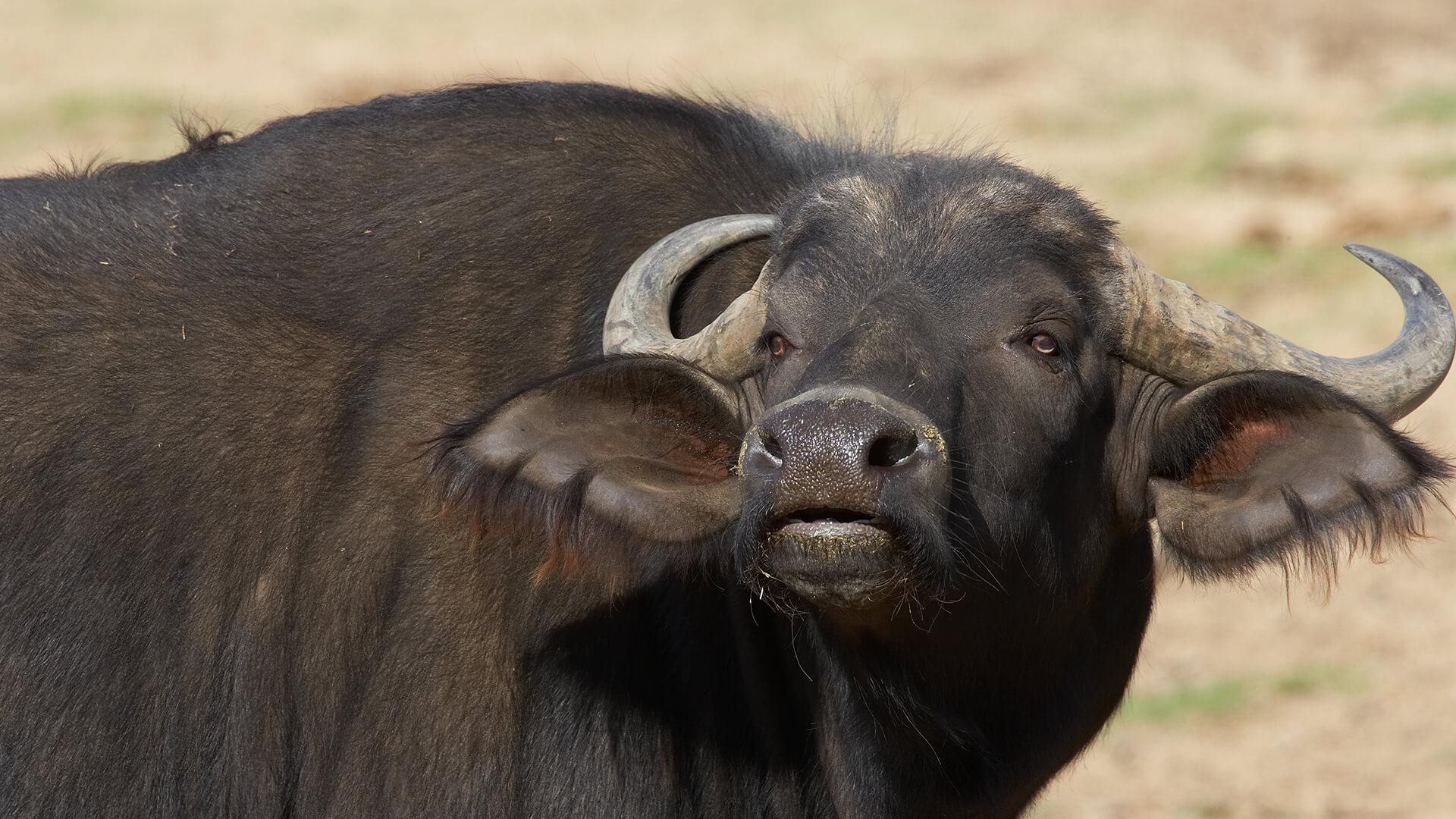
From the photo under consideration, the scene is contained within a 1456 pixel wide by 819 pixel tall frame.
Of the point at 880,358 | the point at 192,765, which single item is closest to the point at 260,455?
the point at 192,765

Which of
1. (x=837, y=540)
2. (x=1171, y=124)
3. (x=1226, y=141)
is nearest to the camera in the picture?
(x=837, y=540)

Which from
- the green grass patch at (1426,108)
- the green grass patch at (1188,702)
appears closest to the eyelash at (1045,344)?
the green grass patch at (1188,702)

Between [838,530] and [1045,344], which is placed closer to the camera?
[838,530]

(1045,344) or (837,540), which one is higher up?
(1045,344)

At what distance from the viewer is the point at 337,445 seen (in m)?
4.23

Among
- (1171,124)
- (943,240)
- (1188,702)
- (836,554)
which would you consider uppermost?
(943,240)

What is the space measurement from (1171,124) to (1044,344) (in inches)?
666

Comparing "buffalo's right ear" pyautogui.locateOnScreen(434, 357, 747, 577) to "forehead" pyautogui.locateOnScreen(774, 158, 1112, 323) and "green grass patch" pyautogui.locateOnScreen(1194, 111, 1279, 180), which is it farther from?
"green grass patch" pyautogui.locateOnScreen(1194, 111, 1279, 180)

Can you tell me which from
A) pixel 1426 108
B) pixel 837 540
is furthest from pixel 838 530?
pixel 1426 108

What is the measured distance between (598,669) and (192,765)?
115cm

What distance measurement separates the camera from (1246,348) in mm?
4164

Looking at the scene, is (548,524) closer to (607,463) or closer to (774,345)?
(607,463)

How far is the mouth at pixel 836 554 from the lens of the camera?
3344mm

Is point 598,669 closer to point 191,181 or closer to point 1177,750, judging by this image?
point 191,181
